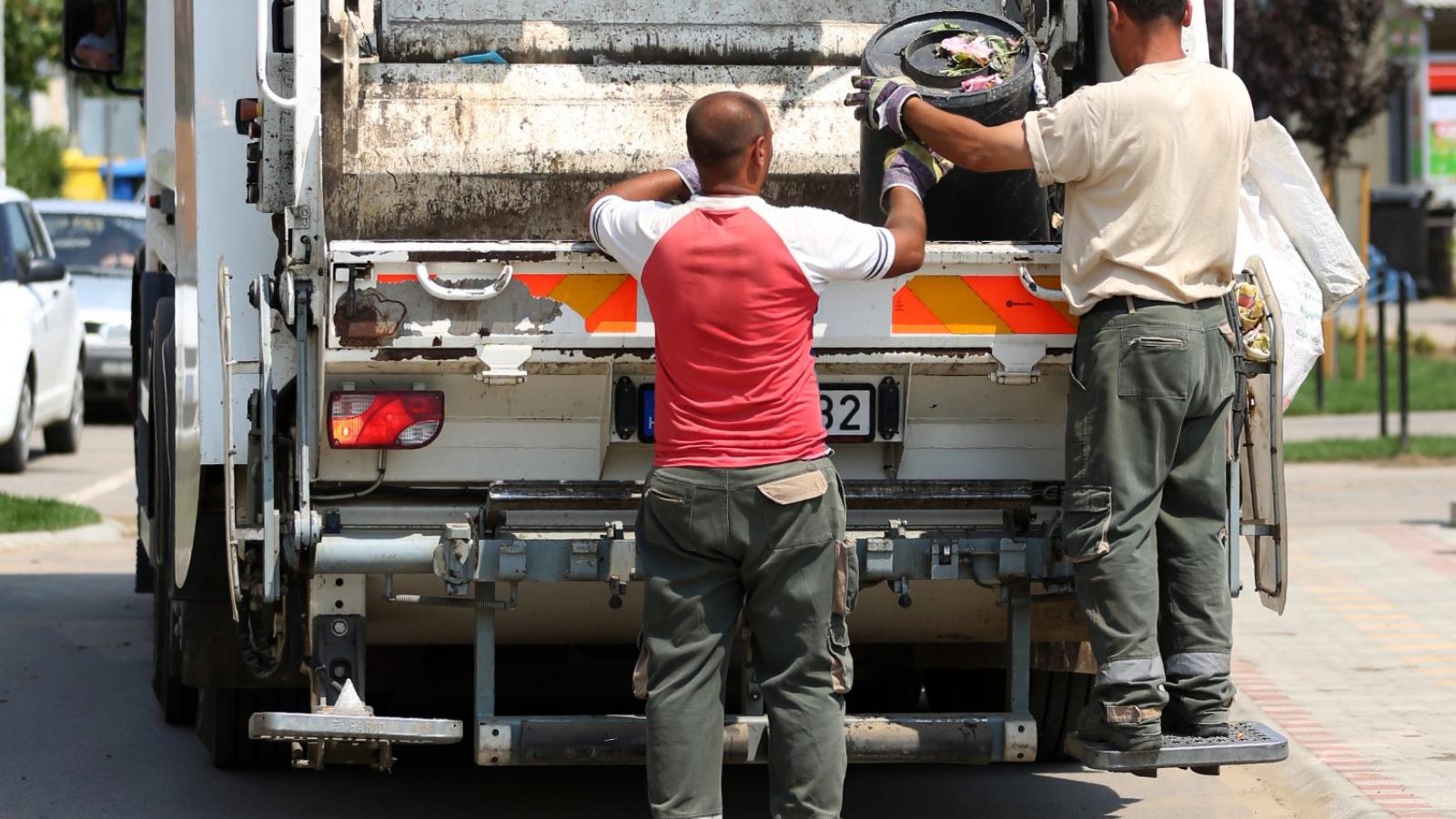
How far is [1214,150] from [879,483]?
1.02 m

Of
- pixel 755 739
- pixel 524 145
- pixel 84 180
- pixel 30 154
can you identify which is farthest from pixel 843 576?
pixel 84 180

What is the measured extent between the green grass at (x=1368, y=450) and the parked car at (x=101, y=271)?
807 cm

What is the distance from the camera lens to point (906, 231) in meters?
4.61

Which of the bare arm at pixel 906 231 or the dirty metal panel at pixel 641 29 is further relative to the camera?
the dirty metal panel at pixel 641 29

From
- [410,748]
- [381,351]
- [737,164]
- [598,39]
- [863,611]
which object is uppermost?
[598,39]

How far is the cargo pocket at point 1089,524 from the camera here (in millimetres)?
4730

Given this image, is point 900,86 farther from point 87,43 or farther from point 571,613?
point 87,43

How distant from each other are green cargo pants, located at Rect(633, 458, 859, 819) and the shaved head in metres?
0.62

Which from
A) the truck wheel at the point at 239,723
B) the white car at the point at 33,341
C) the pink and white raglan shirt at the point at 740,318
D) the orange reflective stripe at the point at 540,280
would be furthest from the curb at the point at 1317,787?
the white car at the point at 33,341

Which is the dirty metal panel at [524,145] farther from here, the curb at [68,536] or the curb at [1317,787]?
the curb at [68,536]

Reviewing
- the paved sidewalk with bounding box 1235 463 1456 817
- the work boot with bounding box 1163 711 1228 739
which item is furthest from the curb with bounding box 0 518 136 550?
the work boot with bounding box 1163 711 1228 739

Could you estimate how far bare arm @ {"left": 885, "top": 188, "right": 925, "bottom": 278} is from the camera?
180 inches

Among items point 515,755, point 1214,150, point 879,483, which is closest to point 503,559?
point 515,755

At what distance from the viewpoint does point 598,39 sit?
18.7 feet
